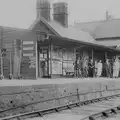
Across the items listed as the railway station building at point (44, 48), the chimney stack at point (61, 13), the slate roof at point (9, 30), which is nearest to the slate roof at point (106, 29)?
the chimney stack at point (61, 13)

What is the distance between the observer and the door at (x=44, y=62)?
709 inches

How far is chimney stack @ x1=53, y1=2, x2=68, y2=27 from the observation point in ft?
90.3

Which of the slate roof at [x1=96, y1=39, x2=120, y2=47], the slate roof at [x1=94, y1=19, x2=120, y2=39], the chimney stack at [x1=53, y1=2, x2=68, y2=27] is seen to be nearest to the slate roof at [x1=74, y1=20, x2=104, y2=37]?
the slate roof at [x1=94, y1=19, x2=120, y2=39]

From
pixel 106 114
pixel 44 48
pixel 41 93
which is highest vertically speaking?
pixel 44 48

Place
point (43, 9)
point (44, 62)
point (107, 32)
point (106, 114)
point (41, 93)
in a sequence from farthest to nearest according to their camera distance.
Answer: point (107, 32) < point (43, 9) < point (44, 62) < point (41, 93) < point (106, 114)

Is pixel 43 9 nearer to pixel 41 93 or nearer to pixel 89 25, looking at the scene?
pixel 89 25

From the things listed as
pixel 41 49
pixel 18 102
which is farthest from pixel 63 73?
pixel 18 102

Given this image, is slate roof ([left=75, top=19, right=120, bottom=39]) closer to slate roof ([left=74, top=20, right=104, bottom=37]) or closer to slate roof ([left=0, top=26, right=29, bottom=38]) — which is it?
slate roof ([left=74, top=20, right=104, bottom=37])

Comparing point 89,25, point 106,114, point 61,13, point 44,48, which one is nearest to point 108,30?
point 89,25

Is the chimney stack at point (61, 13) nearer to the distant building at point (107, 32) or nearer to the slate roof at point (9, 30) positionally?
the distant building at point (107, 32)

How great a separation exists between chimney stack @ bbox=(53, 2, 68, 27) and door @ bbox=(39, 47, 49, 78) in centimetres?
970

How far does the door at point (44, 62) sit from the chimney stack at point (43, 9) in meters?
8.64

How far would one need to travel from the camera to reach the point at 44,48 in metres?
17.8

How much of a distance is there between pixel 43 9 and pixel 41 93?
604 inches
